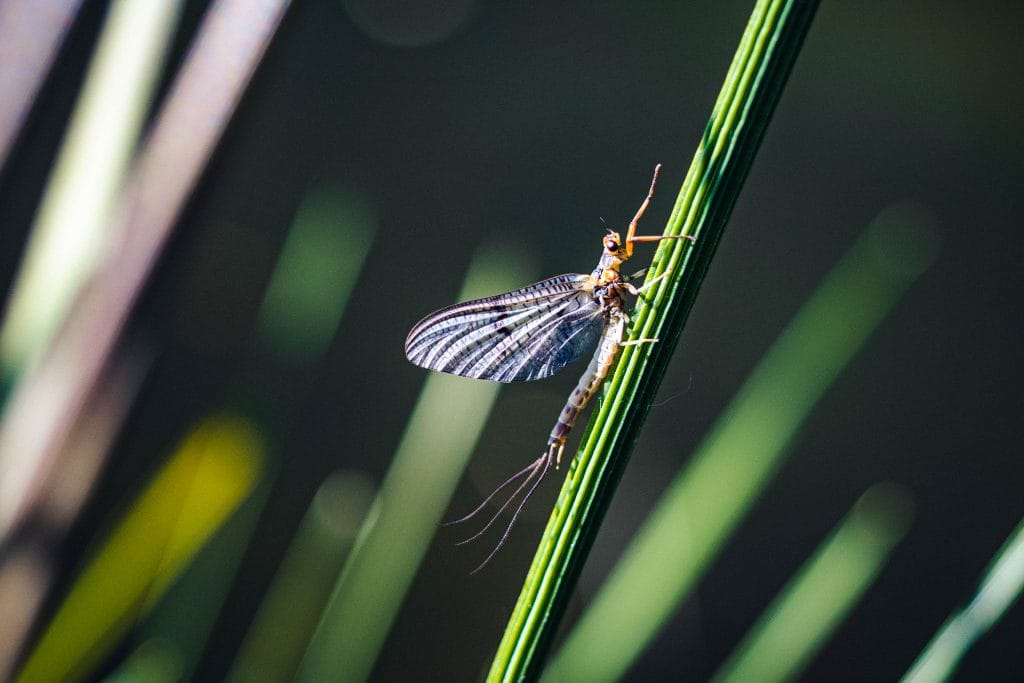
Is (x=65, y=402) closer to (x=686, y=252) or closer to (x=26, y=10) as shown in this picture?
(x=26, y=10)

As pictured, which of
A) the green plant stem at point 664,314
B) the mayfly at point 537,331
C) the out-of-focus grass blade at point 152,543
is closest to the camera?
the green plant stem at point 664,314

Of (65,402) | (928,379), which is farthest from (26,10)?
(928,379)

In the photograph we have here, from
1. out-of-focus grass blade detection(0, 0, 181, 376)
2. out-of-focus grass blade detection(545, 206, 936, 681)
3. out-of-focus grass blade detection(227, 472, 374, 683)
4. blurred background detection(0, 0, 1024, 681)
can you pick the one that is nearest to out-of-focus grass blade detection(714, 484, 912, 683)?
out-of-focus grass blade detection(545, 206, 936, 681)

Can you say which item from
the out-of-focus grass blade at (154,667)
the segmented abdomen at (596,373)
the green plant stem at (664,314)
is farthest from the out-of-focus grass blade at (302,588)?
the green plant stem at (664,314)

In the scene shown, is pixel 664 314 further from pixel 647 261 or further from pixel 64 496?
pixel 647 261

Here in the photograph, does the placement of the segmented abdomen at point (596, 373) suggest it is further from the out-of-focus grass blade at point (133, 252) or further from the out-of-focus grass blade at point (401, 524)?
the out-of-focus grass blade at point (133, 252)
